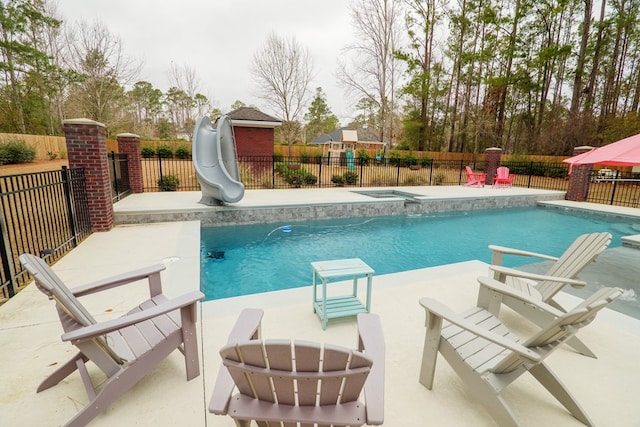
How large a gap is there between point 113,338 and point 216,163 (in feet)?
22.2

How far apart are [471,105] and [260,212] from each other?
83.9ft

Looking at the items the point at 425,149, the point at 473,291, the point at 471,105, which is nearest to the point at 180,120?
the point at 425,149

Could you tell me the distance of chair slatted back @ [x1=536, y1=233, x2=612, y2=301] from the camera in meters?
2.71

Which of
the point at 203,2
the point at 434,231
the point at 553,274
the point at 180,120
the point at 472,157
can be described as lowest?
the point at 434,231

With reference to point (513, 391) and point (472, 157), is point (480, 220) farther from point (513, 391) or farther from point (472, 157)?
point (472, 157)

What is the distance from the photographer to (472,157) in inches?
1011

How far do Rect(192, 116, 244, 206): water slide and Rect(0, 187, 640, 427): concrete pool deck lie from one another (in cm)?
343

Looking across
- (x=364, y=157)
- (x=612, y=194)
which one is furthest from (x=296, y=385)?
(x=364, y=157)

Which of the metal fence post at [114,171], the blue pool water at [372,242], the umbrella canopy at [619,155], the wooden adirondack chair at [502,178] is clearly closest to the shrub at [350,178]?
the blue pool water at [372,242]

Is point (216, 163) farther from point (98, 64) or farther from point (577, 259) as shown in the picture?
point (98, 64)

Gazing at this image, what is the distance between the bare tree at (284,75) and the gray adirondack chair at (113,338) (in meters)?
18.7

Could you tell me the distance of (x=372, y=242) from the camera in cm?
698

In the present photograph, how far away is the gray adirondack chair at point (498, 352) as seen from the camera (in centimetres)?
154

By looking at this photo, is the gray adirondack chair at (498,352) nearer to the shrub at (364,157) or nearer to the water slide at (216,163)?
the water slide at (216,163)
